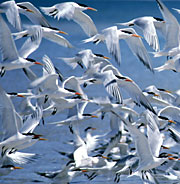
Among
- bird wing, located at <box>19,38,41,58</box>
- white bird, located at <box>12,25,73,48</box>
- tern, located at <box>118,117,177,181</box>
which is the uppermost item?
white bird, located at <box>12,25,73,48</box>

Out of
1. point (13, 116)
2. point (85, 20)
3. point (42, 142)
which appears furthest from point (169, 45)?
point (42, 142)

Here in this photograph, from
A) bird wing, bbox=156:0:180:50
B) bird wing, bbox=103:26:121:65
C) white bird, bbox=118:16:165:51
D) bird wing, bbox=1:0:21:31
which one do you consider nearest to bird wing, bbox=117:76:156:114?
bird wing, bbox=103:26:121:65

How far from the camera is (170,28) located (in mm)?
6488

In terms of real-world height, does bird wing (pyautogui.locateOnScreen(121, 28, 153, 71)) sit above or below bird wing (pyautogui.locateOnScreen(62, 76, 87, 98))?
above

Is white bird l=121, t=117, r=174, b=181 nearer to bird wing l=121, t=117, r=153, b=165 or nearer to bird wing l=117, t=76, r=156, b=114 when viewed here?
bird wing l=121, t=117, r=153, b=165

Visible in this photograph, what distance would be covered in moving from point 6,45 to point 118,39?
170cm

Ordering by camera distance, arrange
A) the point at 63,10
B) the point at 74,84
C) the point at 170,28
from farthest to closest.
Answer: the point at 74,84 < the point at 170,28 < the point at 63,10

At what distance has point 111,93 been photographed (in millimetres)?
5527

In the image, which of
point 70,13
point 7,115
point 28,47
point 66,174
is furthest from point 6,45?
point 66,174

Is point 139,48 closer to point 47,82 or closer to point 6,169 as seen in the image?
point 47,82

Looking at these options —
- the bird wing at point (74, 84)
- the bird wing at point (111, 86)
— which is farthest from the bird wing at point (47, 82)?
the bird wing at point (74, 84)

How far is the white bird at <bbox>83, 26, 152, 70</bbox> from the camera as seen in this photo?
6.01 metres

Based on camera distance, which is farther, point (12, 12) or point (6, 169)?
point (6, 169)

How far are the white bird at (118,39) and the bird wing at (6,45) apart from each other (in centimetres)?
106
